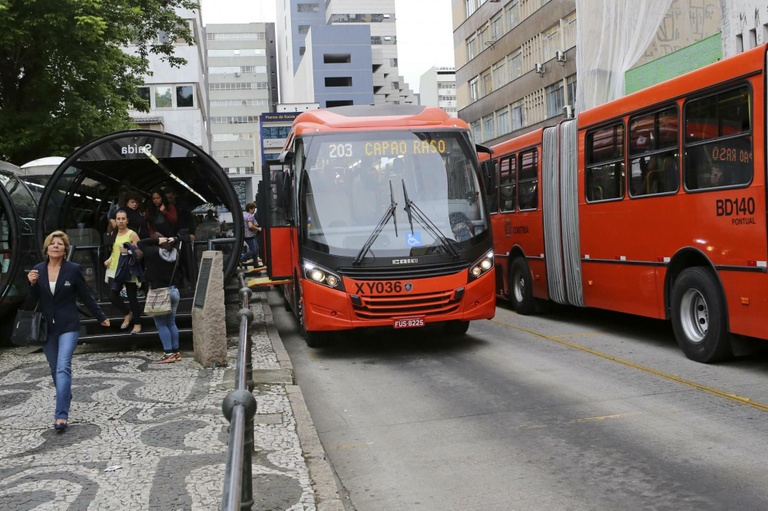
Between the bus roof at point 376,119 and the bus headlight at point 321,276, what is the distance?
6.33ft

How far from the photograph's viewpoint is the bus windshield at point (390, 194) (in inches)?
432

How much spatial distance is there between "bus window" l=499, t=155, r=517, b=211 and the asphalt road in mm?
4504

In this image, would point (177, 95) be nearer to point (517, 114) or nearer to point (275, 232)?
point (517, 114)

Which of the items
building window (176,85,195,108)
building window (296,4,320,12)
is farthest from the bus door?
building window (296,4,320,12)

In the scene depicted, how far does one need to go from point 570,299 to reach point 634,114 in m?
3.39

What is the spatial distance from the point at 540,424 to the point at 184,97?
179ft

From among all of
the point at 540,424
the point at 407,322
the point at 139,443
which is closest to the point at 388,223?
the point at 407,322

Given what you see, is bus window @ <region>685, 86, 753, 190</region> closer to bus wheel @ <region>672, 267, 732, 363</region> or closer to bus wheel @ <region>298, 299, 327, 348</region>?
bus wheel @ <region>672, 267, 732, 363</region>

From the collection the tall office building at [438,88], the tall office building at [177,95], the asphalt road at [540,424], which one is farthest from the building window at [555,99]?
the tall office building at [438,88]

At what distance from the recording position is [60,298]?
25.6 ft

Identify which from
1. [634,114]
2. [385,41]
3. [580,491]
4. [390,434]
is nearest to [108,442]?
[390,434]

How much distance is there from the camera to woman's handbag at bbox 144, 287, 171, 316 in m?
10.5

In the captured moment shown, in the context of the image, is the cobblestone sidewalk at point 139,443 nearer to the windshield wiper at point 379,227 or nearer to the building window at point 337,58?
the windshield wiper at point 379,227

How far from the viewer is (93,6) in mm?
18938
